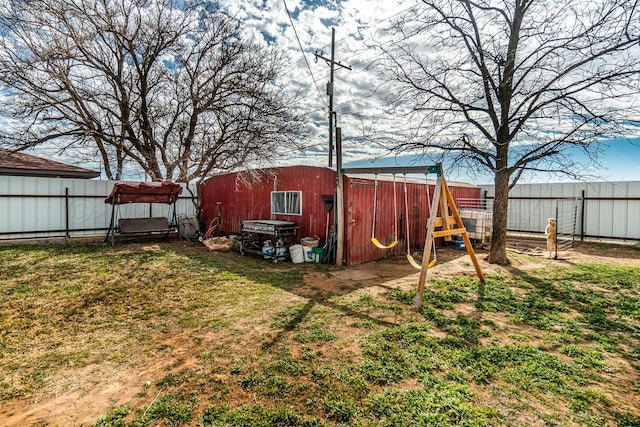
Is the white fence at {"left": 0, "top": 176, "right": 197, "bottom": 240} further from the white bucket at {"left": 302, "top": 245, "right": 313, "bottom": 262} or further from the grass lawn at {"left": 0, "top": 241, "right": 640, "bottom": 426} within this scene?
the white bucket at {"left": 302, "top": 245, "right": 313, "bottom": 262}

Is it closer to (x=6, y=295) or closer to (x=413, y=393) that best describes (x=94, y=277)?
(x=6, y=295)

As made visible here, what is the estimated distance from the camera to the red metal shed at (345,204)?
719cm

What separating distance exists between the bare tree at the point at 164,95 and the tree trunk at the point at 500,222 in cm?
660

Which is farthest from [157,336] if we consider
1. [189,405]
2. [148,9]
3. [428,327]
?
[148,9]

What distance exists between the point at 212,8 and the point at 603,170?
481 inches

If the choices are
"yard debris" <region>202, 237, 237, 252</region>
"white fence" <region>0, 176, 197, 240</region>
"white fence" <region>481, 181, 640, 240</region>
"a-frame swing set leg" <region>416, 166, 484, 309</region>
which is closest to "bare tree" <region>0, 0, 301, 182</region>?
"white fence" <region>0, 176, 197, 240</region>

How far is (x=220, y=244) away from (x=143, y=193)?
2839 millimetres

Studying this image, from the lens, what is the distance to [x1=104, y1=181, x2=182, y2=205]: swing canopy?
8728mm

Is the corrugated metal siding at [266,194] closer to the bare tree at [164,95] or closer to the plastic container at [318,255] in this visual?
Answer: the plastic container at [318,255]

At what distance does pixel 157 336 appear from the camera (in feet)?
10.9

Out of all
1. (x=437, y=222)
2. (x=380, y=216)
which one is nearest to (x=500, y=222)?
(x=380, y=216)

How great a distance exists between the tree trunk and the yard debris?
6.69m

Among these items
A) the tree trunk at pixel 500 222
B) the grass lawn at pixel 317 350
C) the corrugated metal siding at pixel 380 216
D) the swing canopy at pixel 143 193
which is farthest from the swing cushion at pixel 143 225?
the tree trunk at pixel 500 222

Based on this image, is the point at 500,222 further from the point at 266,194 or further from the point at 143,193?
the point at 143,193
